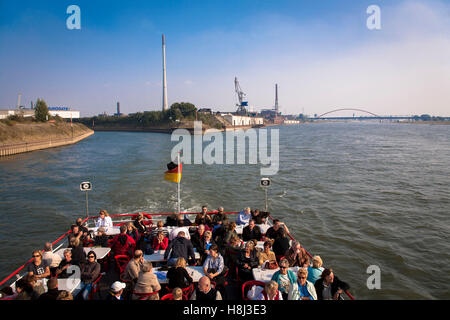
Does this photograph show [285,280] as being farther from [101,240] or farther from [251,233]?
[101,240]

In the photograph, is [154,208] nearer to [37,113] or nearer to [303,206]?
[303,206]

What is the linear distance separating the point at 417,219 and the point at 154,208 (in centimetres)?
1548

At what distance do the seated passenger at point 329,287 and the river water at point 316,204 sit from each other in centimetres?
475

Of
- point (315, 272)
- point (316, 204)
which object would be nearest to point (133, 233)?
point (315, 272)

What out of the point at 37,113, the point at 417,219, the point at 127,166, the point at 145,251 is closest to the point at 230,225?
the point at 145,251

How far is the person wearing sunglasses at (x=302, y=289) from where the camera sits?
16.1ft

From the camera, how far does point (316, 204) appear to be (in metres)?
18.3

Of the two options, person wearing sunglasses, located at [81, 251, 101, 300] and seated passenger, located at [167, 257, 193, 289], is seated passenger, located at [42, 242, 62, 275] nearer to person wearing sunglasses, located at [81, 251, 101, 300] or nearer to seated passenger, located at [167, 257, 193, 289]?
person wearing sunglasses, located at [81, 251, 101, 300]

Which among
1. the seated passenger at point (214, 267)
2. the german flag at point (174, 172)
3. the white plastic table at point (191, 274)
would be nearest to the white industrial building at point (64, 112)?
the german flag at point (174, 172)

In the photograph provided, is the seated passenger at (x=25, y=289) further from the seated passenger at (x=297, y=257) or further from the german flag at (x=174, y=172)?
the german flag at (x=174, y=172)

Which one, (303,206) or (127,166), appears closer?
(303,206)

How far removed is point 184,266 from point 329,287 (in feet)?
9.20
